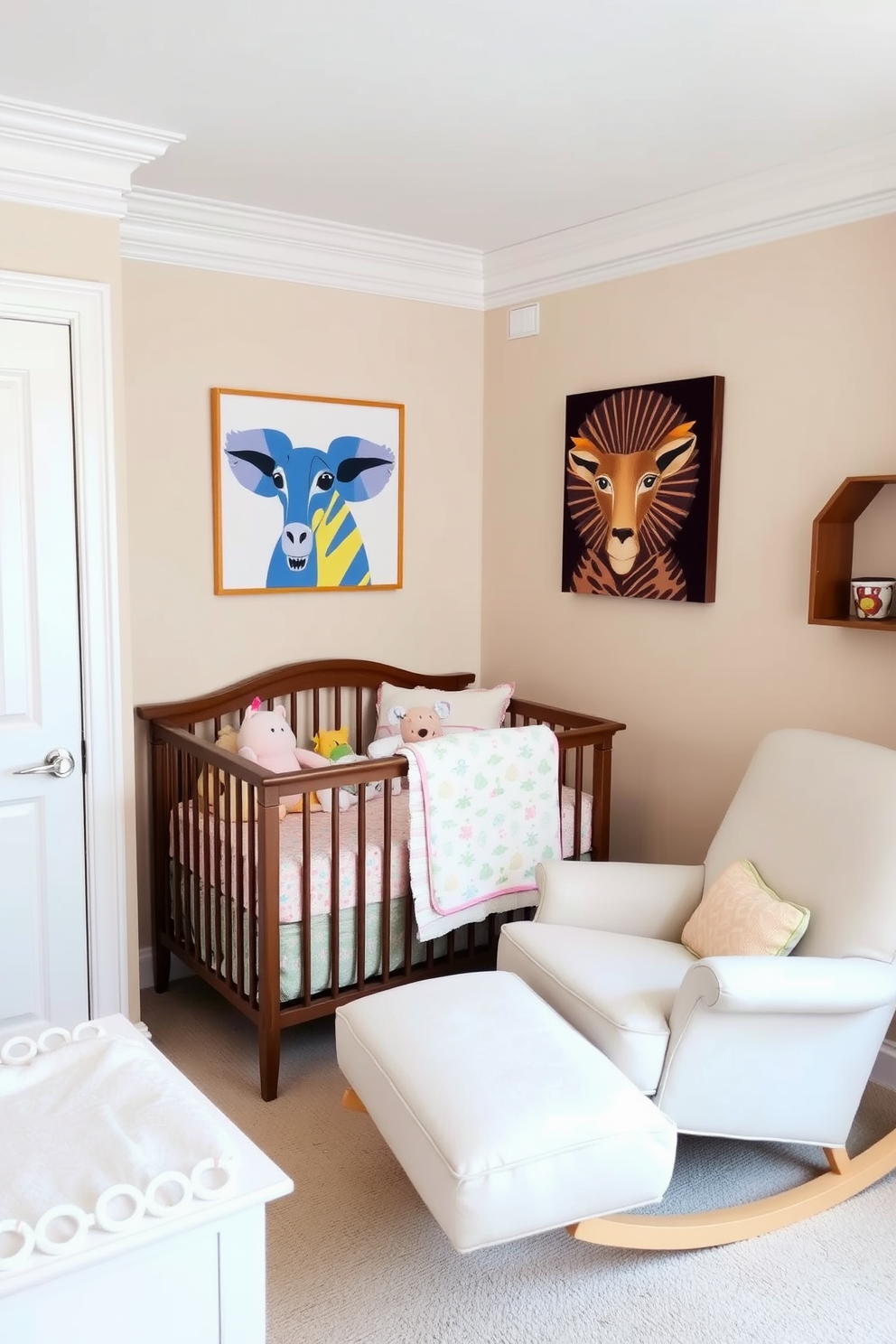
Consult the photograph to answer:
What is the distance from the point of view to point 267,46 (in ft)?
7.20

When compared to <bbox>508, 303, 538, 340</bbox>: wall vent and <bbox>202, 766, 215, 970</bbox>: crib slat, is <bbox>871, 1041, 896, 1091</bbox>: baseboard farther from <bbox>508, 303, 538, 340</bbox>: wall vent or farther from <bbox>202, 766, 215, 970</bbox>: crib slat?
<bbox>508, 303, 538, 340</bbox>: wall vent

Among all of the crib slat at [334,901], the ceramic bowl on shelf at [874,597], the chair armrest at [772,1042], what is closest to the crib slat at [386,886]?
the crib slat at [334,901]

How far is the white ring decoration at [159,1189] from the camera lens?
4.67 feet

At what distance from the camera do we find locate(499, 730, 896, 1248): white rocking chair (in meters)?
2.17

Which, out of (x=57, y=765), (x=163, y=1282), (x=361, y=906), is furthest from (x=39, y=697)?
(x=163, y=1282)

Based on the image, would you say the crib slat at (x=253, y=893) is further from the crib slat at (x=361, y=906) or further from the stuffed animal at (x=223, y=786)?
the crib slat at (x=361, y=906)

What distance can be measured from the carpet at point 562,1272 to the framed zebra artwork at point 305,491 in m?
1.75

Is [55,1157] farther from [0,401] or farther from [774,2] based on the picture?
[774,2]

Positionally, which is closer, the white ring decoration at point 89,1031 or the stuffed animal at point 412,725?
the white ring decoration at point 89,1031

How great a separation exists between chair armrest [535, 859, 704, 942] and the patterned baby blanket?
0.25 metres

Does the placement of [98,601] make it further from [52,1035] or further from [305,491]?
[52,1035]

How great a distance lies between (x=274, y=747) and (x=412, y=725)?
428 mm

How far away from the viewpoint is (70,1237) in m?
1.38

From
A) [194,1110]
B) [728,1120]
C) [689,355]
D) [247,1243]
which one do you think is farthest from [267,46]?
[728,1120]
